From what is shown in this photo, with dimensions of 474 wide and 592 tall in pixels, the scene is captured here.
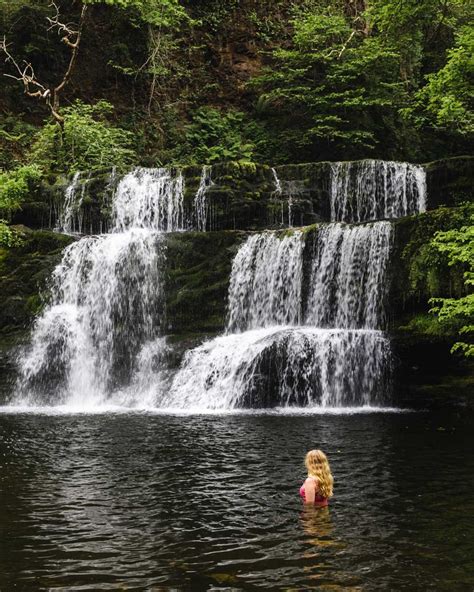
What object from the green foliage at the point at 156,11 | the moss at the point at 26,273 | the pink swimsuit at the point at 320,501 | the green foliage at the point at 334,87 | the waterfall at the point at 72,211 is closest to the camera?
the pink swimsuit at the point at 320,501

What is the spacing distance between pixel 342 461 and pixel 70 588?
5.28 meters

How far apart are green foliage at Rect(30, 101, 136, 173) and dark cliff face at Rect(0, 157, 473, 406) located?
287 cm

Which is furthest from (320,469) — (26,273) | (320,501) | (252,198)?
(252,198)

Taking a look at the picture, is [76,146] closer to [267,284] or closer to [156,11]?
[156,11]

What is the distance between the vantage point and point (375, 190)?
22953 mm

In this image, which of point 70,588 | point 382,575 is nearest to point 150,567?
point 70,588

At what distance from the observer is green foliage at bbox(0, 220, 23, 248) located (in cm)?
2112

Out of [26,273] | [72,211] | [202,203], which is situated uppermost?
[202,203]

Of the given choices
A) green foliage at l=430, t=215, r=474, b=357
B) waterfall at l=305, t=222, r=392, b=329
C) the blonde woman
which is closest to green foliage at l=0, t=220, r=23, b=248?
waterfall at l=305, t=222, r=392, b=329

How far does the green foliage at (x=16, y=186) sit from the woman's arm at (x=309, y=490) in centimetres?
1851

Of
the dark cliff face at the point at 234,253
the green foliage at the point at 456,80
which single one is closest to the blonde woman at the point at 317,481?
the dark cliff face at the point at 234,253

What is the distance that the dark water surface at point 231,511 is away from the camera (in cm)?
564

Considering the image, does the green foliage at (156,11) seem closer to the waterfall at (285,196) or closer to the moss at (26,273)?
the waterfall at (285,196)

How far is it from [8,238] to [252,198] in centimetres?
822
